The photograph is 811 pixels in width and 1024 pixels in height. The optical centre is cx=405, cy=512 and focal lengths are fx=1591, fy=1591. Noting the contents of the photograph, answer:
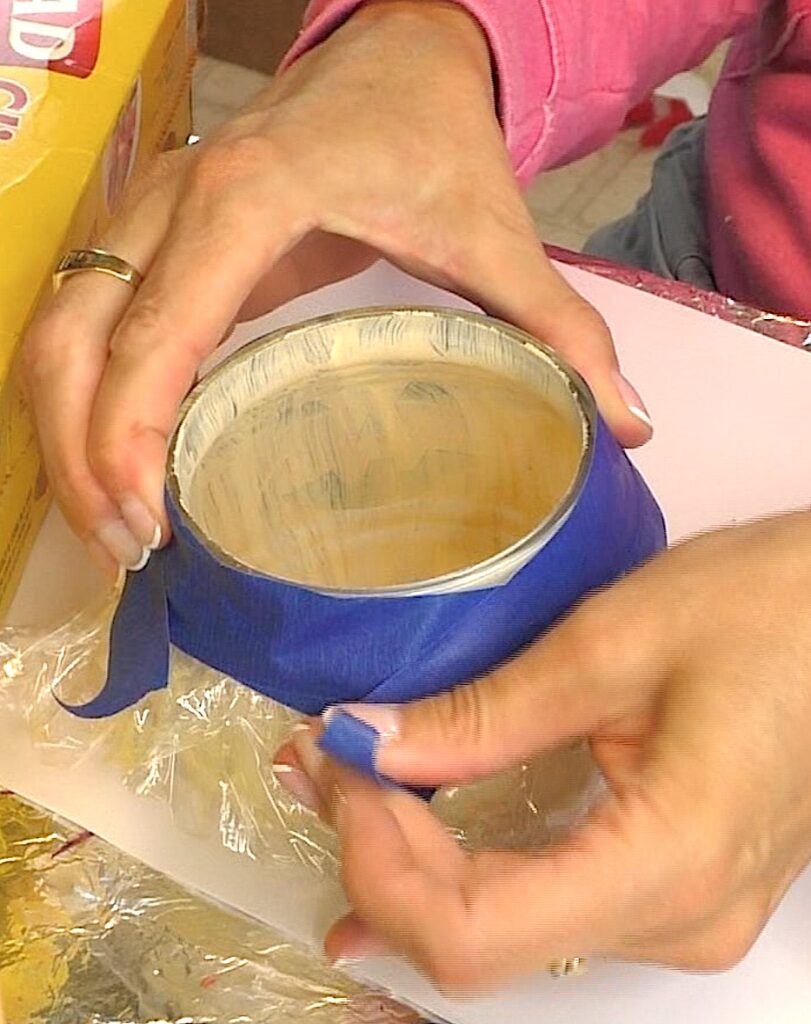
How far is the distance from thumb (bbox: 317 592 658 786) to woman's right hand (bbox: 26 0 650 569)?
3.4 inches

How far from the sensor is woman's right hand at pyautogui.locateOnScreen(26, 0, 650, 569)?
42 centimetres

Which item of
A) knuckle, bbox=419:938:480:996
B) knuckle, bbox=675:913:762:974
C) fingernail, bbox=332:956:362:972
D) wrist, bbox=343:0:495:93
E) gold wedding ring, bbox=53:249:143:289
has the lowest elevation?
fingernail, bbox=332:956:362:972

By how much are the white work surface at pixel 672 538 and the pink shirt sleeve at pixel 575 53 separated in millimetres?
57

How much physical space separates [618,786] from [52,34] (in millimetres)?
343

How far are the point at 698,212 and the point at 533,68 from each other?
0.16 meters

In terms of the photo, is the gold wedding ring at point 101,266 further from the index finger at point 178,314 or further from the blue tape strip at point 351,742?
the blue tape strip at point 351,742

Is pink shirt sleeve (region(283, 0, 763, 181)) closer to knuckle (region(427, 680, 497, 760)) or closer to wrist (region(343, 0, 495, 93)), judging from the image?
wrist (region(343, 0, 495, 93))

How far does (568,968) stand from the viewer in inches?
15.2

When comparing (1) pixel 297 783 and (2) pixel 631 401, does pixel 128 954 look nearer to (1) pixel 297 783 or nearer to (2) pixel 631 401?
(1) pixel 297 783

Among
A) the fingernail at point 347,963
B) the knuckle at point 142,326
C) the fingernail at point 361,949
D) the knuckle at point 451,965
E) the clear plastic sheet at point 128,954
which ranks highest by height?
the knuckle at point 142,326

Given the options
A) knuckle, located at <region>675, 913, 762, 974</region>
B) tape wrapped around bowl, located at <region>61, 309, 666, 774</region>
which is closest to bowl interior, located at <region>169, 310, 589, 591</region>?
tape wrapped around bowl, located at <region>61, 309, 666, 774</region>

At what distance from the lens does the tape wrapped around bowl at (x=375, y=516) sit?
339mm

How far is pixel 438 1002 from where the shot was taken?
0.39 m

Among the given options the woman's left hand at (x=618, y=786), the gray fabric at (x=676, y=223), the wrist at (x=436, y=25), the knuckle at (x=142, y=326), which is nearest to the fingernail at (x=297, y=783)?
the woman's left hand at (x=618, y=786)
